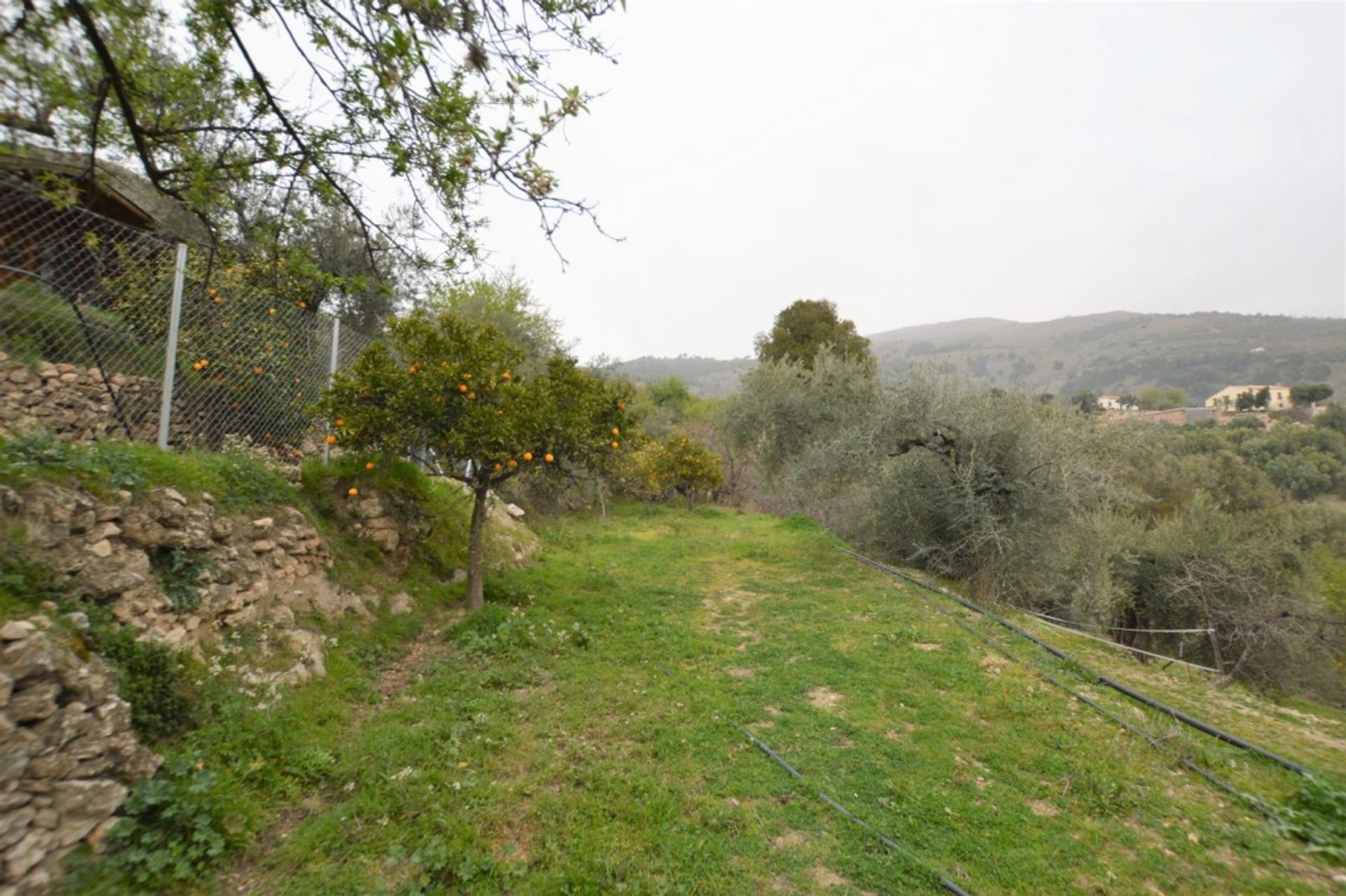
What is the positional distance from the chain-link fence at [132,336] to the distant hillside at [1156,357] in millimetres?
26096

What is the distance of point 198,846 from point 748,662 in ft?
14.1

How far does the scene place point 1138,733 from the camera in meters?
4.51

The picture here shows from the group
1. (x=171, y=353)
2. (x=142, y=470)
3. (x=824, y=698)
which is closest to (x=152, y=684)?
(x=142, y=470)

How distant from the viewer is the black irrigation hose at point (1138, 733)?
3578mm

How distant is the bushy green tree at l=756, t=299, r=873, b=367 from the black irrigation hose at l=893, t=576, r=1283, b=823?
50.9 feet

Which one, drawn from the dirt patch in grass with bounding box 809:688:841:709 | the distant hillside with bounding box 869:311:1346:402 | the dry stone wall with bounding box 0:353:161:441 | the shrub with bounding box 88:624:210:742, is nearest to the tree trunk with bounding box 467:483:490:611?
the dry stone wall with bounding box 0:353:161:441

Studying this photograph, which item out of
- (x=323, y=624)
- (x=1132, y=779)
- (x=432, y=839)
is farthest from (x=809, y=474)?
(x=432, y=839)

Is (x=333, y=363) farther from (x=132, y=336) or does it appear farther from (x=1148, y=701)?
(x=1148, y=701)

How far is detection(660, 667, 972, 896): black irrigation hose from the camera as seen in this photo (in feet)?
9.36

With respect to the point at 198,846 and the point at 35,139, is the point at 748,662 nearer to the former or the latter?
the point at 198,846

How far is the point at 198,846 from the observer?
2.65 metres

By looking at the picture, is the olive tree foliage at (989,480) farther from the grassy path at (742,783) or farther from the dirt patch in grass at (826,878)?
the dirt patch in grass at (826,878)

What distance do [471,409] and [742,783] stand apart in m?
4.09

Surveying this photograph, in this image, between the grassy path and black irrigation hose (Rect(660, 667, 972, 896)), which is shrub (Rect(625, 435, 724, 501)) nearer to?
the grassy path
